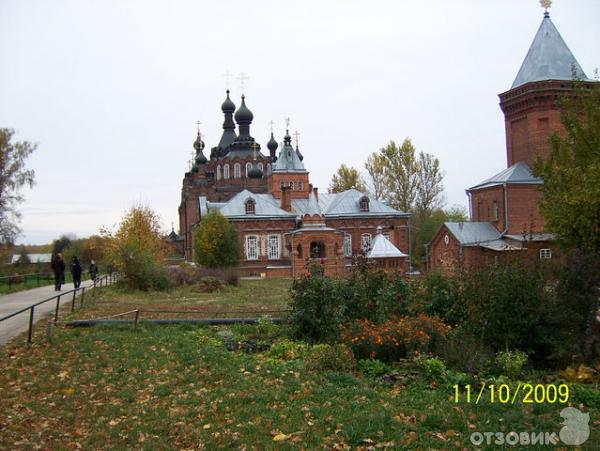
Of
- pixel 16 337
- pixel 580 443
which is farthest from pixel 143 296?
pixel 580 443

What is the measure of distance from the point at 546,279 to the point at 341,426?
557cm

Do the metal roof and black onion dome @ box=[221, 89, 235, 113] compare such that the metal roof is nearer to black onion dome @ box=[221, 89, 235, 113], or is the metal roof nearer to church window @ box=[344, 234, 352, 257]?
church window @ box=[344, 234, 352, 257]

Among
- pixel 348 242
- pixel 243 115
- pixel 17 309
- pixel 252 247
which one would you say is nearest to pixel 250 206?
pixel 252 247

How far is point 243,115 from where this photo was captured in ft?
189

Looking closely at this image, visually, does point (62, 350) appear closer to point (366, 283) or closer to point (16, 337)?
point (16, 337)

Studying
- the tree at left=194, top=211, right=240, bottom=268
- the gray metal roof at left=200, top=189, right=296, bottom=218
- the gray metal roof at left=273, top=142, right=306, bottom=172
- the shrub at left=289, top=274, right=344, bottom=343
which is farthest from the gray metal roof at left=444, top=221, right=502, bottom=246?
the shrub at left=289, top=274, right=344, bottom=343

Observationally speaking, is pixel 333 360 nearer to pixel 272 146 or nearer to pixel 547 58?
pixel 547 58

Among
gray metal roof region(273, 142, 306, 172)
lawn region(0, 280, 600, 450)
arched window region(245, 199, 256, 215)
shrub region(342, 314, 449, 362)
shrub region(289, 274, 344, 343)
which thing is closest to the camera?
lawn region(0, 280, 600, 450)

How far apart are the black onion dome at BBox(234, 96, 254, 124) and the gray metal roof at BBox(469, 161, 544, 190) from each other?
86.8 feet

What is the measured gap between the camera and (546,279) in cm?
1062

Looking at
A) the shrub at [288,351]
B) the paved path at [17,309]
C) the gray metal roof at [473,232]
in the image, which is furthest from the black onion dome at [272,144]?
the shrub at [288,351]

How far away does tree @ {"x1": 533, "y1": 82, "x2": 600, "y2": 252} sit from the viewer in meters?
17.7

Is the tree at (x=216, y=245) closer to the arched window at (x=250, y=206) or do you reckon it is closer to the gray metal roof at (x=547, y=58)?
the arched window at (x=250, y=206)

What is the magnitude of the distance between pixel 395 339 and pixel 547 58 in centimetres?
3137
